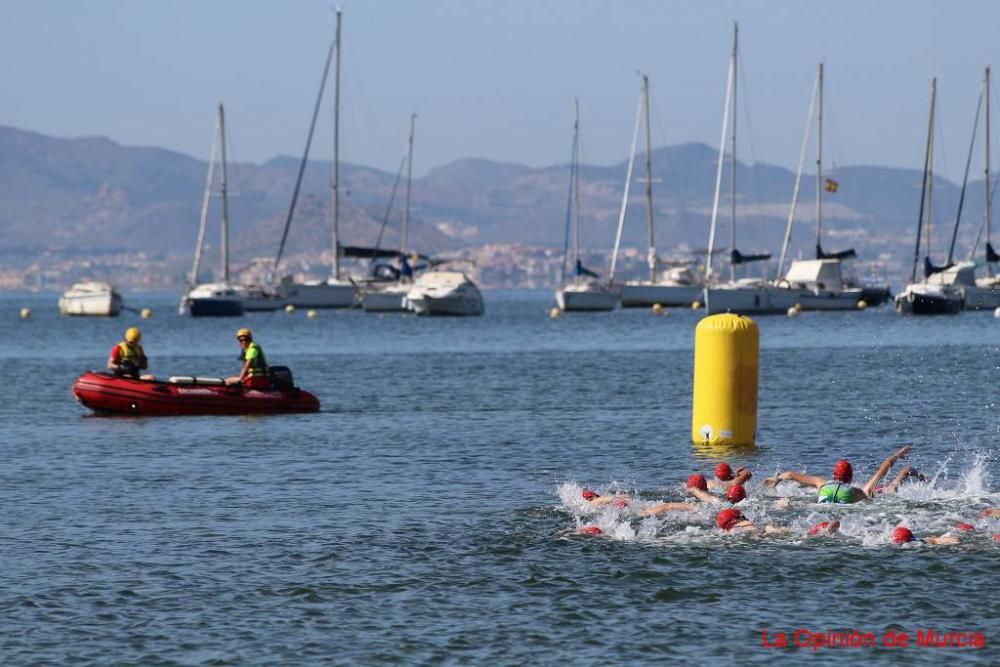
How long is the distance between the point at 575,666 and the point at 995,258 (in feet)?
330

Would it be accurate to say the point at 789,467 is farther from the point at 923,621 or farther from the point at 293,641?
the point at 293,641

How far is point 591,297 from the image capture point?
130 m

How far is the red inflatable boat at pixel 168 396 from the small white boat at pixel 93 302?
11627cm

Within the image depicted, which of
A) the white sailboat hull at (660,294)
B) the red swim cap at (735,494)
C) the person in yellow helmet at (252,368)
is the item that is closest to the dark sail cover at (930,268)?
the white sailboat hull at (660,294)

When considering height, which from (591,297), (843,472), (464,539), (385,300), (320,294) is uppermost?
(591,297)

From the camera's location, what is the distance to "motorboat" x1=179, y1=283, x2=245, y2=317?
13562 cm

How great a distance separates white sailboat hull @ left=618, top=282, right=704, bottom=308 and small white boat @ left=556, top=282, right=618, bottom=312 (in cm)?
97

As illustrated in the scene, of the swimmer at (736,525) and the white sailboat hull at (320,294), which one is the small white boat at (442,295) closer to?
the white sailboat hull at (320,294)

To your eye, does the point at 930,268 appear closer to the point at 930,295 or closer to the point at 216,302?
the point at 930,295

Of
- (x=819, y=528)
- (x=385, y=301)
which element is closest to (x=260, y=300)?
(x=385, y=301)

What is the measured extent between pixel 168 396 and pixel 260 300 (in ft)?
338

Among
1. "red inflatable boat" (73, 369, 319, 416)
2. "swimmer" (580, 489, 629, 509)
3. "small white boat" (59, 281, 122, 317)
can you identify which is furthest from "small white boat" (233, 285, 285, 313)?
"swimmer" (580, 489, 629, 509)

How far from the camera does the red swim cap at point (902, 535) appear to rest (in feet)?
65.7

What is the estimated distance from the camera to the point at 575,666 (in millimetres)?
15133
